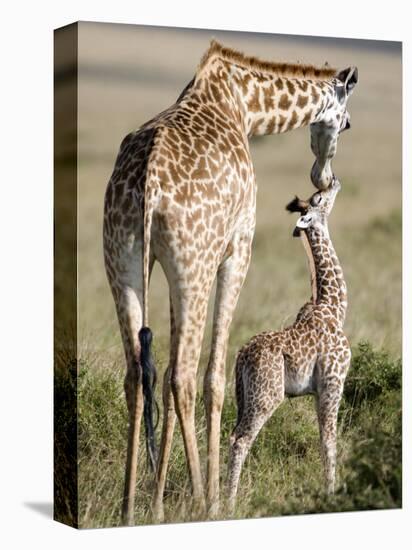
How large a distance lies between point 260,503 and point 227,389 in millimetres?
1071

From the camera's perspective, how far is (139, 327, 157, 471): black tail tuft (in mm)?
8922

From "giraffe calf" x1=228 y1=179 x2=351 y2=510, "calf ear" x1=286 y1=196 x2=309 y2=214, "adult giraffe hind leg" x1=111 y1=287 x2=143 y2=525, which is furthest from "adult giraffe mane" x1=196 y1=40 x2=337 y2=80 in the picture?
"adult giraffe hind leg" x1=111 y1=287 x2=143 y2=525

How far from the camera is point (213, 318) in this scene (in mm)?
9719

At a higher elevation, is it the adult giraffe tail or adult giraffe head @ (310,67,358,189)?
adult giraffe head @ (310,67,358,189)

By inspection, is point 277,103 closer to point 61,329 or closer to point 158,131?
point 158,131

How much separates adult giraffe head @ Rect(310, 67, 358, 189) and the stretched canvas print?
0.03 ft

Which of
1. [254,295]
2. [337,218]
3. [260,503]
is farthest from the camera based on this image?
[337,218]

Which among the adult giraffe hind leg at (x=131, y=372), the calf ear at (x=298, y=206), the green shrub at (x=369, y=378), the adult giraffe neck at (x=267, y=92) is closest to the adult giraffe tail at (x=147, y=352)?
the adult giraffe hind leg at (x=131, y=372)

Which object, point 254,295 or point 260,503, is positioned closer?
point 260,503

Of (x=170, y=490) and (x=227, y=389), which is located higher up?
(x=227, y=389)

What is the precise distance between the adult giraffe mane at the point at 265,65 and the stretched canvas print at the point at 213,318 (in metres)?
0.01

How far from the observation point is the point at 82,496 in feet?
30.4

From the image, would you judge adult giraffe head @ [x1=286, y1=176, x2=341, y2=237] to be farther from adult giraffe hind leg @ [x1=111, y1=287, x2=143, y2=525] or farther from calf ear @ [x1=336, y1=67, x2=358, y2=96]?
adult giraffe hind leg @ [x1=111, y1=287, x2=143, y2=525]

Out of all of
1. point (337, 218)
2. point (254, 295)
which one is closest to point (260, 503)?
point (254, 295)
